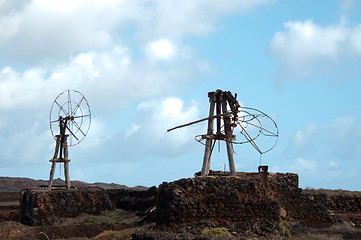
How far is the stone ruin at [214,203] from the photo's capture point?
706 inches

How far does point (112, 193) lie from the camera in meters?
34.8

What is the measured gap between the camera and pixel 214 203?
18.2 metres

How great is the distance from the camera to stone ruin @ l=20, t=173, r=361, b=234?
1792cm

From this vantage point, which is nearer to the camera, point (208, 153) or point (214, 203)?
point (214, 203)

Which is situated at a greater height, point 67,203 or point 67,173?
point 67,173

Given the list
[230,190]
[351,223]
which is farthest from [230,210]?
[351,223]

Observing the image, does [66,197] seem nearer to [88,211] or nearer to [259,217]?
[88,211]

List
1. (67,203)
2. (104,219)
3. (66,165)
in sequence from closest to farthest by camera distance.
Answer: (104,219), (67,203), (66,165)

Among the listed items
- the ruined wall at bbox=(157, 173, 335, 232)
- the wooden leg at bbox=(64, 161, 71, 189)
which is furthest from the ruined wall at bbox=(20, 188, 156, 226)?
the ruined wall at bbox=(157, 173, 335, 232)

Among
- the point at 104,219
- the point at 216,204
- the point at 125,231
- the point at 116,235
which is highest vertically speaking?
the point at 216,204

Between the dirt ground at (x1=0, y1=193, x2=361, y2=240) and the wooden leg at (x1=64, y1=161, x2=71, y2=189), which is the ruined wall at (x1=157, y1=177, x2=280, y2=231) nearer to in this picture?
the dirt ground at (x1=0, y1=193, x2=361, y2=240)

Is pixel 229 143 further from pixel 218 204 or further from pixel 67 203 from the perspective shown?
pixel 67 203

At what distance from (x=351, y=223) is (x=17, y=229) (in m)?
17.4

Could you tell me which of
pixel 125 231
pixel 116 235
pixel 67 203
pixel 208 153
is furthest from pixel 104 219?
pixel 208 153
